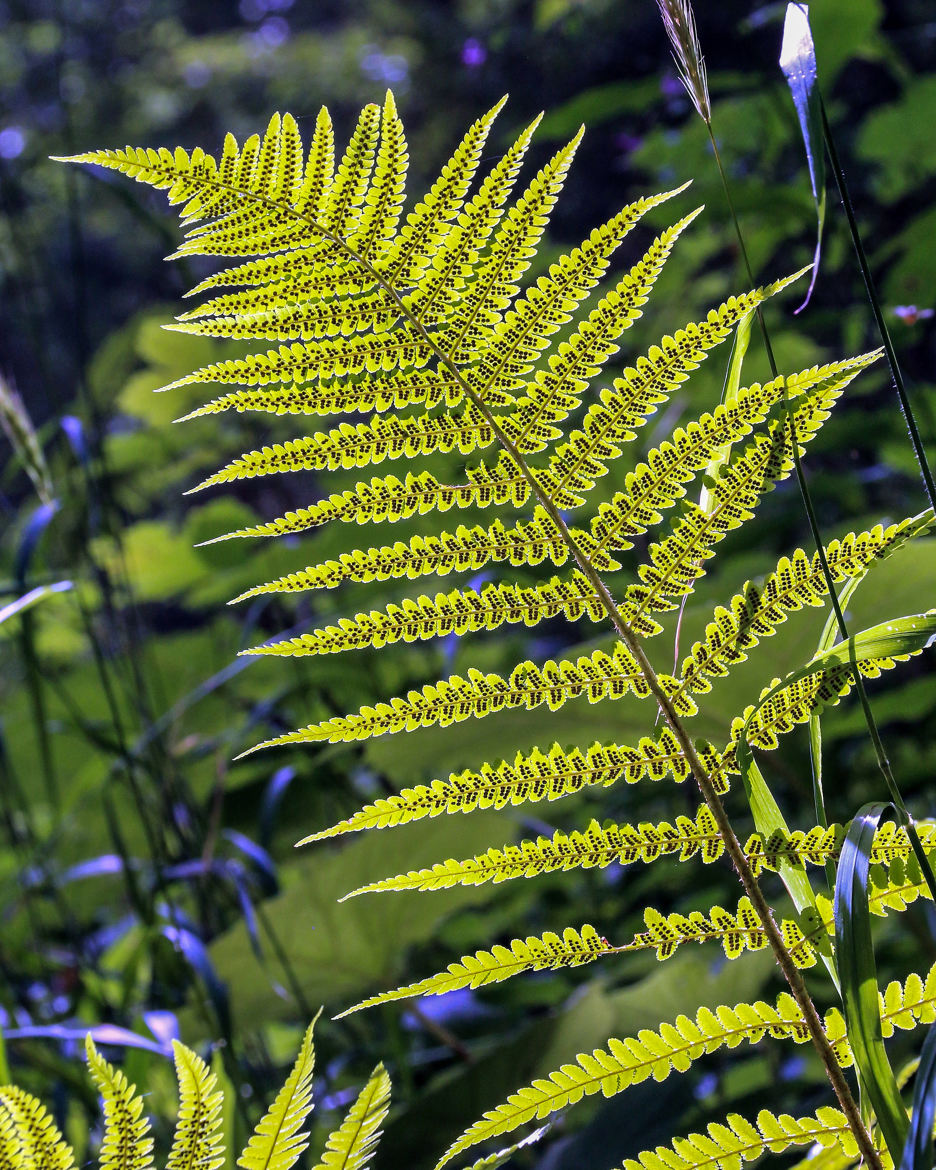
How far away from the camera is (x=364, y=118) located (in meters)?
0.46

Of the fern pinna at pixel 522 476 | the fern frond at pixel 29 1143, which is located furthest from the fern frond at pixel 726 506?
the fern frond at pixel 29 1143

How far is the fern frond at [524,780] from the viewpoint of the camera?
1.51 ft

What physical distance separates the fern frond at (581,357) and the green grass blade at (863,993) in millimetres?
236

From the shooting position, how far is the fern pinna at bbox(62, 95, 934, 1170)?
0.46m

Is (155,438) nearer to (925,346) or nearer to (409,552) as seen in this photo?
(925,346)

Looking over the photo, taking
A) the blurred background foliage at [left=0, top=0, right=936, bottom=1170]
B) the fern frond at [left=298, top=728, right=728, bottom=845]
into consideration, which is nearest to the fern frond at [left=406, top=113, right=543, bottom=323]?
the fern frond at [left=298, top=728, right=728, bottom=845]

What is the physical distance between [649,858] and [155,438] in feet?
7.54

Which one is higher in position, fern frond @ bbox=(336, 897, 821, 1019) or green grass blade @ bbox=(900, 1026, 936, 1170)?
fern frond @ bbox=(336, 897, 821, 1019)

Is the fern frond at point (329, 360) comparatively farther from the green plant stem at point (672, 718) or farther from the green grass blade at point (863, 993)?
the green grass blade at point (863, 993)

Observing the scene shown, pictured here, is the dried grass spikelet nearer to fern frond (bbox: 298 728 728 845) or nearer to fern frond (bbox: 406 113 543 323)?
fern frond (bbox: 406 113 543 323)

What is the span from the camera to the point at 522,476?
0.50 meters

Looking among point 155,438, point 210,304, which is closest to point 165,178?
point 210,304

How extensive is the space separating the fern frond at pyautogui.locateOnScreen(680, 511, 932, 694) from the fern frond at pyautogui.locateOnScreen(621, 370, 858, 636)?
0.03m

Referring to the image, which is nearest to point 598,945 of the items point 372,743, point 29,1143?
point 29,1143
